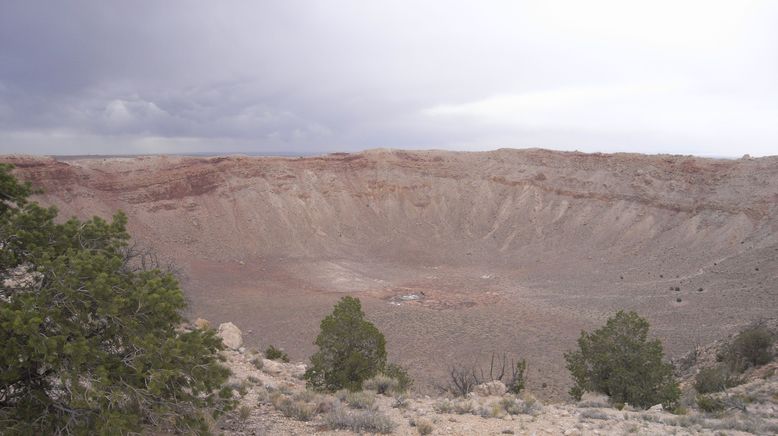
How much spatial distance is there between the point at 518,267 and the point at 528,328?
16.3 m

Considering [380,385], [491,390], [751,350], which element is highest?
[380,385]

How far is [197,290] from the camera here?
34.0 m

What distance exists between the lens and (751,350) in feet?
55.9

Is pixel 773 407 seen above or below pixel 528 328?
above

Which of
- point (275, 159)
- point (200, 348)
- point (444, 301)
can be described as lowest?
point (444, 301)

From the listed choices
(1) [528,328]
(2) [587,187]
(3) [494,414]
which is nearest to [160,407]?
(3) [494,414]

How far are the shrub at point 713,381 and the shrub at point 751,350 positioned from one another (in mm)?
1694

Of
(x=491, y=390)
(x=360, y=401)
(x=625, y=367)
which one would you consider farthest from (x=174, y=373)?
(x=625, y=367)

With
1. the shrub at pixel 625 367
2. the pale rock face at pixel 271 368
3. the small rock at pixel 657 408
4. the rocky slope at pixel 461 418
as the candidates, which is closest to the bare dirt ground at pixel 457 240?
the shrub at pixel 625 367

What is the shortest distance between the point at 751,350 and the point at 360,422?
1544 cm

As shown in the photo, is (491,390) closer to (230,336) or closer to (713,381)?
(713,381)

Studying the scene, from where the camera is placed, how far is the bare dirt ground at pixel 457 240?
88.4 ft

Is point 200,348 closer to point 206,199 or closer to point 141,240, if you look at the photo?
point 141,240

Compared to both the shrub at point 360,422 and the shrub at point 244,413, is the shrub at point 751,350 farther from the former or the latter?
the shrub at point 244,413
